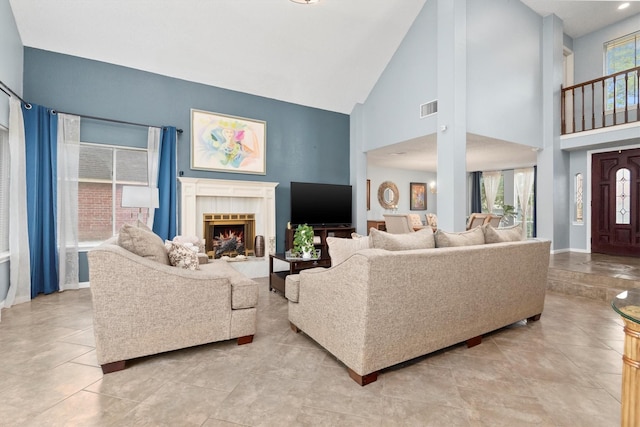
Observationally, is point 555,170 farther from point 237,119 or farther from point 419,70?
point 237,119

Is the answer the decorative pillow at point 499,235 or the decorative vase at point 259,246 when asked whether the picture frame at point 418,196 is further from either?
the decorative pillow at point 499,235

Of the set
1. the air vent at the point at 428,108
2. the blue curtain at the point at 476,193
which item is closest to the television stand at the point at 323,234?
the air vent at the point at 428,108

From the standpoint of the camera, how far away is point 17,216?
3.48 meters

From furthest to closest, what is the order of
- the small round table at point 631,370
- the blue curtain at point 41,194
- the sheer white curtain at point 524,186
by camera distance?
the sheer white curtain at point 524,186
the blue curtain at point 41,194
the small round table at point 631,370

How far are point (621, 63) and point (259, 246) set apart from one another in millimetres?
7840

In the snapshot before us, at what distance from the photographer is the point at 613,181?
565 centimetres

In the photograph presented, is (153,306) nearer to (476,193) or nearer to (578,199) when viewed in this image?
(578,199)

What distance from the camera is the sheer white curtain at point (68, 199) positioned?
3.96 metres

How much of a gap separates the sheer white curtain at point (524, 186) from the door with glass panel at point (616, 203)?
329 cm

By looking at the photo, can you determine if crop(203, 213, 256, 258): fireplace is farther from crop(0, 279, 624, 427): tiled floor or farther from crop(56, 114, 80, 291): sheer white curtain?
crop(0, 279, 624, 427): tiled floor

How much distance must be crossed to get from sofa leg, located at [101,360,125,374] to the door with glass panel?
767 centimetres

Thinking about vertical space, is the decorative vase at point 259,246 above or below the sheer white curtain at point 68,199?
below

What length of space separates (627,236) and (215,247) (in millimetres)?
7319

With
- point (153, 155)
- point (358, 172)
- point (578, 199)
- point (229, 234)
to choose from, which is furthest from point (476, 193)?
point (153, 155)
